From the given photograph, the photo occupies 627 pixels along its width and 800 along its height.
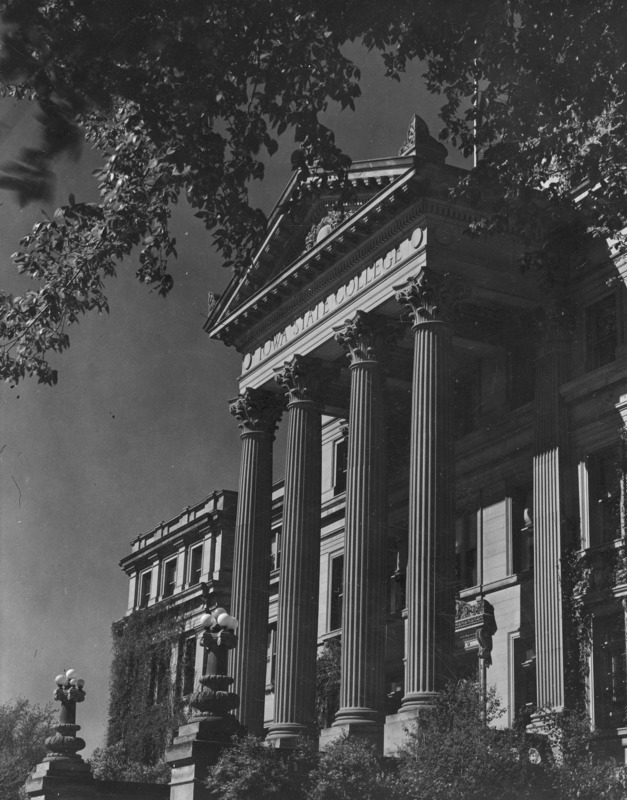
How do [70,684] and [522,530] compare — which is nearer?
[70,684]

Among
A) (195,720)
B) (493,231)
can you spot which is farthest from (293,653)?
(493,231)

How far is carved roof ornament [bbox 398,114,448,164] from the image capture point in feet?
129

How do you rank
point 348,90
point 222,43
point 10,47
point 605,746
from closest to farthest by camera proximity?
point 10,47 → point 222,43 → point 348,90 → point 605,746

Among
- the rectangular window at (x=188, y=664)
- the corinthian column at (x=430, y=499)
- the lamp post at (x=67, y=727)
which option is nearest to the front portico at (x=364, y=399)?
the corinthian column at (x=430, y=499)

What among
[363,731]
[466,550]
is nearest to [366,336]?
[466,550]

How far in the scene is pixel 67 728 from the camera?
38000mm

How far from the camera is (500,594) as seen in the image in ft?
138

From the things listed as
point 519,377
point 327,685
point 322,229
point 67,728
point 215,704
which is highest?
point 322,229

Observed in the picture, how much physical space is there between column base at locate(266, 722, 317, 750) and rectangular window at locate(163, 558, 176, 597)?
118 ft

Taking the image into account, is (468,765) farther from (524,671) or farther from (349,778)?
(524,671)

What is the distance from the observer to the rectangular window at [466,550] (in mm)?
44438

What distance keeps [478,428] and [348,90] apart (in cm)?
2613

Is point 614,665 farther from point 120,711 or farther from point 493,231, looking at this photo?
point 120,711

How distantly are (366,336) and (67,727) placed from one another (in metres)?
15.6
